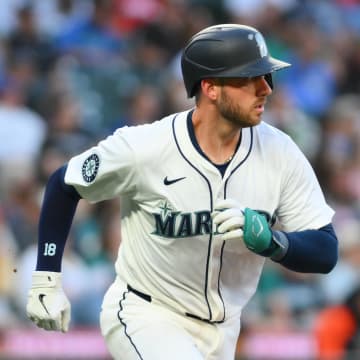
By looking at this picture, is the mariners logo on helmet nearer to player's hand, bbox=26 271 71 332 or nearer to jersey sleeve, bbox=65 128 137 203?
jersey sleeve, bbox=65 128 137 203

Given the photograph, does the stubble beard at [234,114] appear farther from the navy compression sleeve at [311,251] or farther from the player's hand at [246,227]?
the navy compression sleeve at [311,251]

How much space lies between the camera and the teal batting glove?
4.52 meters

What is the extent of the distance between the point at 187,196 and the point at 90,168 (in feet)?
1.38

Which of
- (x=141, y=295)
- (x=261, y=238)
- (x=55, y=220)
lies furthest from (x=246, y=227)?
(x=55, y=220)

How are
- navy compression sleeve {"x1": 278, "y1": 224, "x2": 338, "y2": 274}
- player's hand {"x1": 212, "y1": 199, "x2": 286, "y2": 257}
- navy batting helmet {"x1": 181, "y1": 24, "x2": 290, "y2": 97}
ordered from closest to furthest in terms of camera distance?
player's hand {"x1": 212, "y1": 199, "x2": 286, "y2": 257}
navy compression sleeve {"x1": 278, "y1": 224, "x2": 338, "y2": 274}
navy batting helmet {"x1": 181, "y1": 24, "x2": 290, "y2": 97}

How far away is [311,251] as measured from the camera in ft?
15.6

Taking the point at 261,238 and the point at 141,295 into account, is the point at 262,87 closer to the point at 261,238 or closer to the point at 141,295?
the point at 261,238

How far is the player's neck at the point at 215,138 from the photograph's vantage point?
4941mm

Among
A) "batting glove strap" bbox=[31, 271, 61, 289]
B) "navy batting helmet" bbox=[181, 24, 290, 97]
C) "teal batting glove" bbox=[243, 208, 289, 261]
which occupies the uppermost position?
"navy batting helmet" bbox=[181, 24, 290, 97]

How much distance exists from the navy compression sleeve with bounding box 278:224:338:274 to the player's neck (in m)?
0.46

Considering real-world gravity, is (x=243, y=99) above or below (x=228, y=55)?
below

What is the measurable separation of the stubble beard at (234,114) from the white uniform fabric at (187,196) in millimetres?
175

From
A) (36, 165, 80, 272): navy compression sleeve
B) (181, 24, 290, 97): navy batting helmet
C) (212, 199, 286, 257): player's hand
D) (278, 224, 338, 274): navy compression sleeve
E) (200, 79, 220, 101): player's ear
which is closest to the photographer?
(212, 199, 286, 257): player's hand

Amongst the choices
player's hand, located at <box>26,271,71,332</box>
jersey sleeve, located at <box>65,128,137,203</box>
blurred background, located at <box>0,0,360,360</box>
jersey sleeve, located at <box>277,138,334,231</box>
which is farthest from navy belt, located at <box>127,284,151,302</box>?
blurred background, located at <box>0,0,360,360</box>
